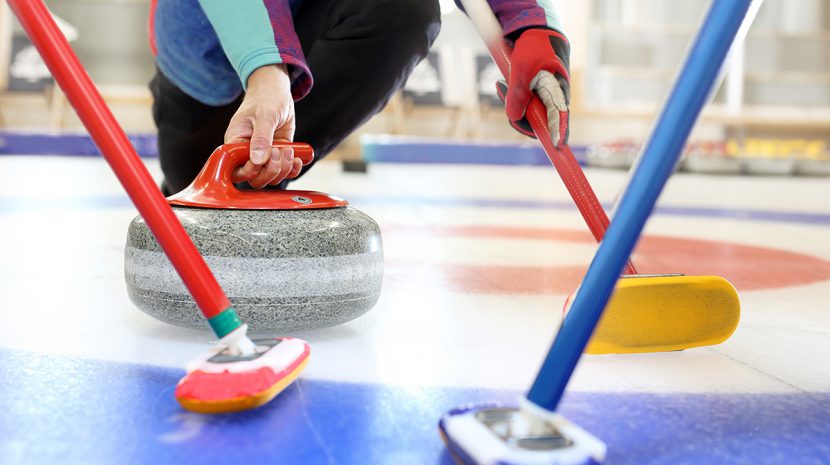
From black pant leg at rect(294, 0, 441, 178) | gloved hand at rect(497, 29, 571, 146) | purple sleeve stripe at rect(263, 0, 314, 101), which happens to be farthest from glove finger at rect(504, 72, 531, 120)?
black pant leg at rect(294, 0, 441, 178)

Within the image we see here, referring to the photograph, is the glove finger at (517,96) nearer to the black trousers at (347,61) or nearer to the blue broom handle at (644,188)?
the black trousers at (347,61)

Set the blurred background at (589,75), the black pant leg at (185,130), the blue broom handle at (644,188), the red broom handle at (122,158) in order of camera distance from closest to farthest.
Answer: the blue broom handle at (644,188) → the red broom handle at (122,158) → the black pant leg at (185,130) → the blurred background at (589,75)

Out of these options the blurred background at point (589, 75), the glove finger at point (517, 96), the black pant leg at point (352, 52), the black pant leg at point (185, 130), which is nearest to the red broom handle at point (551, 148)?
the glove finger at point (517, 96)

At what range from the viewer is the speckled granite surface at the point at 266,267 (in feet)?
2.84

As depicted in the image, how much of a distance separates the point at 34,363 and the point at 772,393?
0.66 m

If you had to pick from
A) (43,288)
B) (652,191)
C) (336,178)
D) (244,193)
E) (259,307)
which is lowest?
(336,178)

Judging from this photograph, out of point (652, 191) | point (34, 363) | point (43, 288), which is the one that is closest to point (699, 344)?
point (652, 191)

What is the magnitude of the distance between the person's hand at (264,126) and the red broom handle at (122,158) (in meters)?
0.21

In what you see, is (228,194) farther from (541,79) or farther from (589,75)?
(589,75)

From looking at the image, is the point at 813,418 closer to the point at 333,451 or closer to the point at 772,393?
the point at 772,393

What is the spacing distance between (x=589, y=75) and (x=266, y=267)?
831 centimetres

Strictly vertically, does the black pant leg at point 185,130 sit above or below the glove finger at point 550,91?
below

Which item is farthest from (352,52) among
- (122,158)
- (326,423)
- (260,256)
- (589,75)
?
(589,75)

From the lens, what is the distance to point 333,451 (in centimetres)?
57
